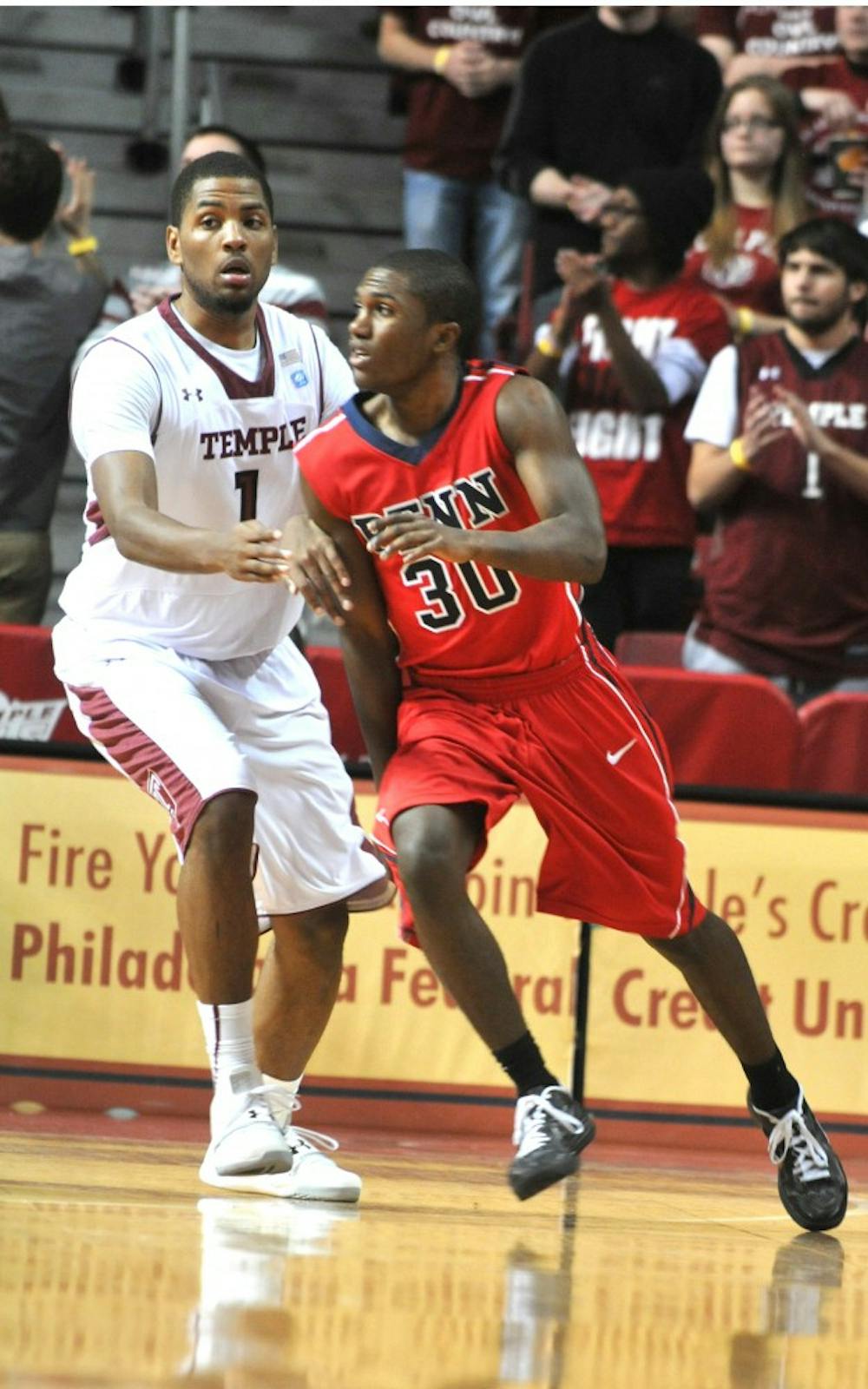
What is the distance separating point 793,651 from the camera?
6.61 metres

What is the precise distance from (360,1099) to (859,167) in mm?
4578

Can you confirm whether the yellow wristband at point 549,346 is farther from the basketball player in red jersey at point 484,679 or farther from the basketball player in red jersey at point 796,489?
the basketball player in red jersey at point 484,679

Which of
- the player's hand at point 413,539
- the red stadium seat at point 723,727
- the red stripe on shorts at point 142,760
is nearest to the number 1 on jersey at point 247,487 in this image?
the red stripe on shorts at point 142,760

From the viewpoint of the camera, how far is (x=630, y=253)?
23.8ft

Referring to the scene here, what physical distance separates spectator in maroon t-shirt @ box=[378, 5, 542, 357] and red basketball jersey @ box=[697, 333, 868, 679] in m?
2.16

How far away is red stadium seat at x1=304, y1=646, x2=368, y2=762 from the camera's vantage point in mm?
6188

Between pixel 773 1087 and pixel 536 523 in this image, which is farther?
pixel 773 1087

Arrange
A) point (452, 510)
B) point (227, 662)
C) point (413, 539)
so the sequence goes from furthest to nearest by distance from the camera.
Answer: point (227, 662) → point (452, 510) → point (413, 539)

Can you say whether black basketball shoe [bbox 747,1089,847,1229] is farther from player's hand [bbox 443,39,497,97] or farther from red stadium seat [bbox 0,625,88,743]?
player's hand [bbox 443,39,497,97]

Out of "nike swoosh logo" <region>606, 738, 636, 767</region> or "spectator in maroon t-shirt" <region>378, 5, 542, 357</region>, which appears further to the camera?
"spectator in maroon t-shirt" <region>378, 5, 542, 357</region>

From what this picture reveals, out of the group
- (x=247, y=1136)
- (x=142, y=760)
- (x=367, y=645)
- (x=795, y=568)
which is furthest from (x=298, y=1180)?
(x=795, y=568)

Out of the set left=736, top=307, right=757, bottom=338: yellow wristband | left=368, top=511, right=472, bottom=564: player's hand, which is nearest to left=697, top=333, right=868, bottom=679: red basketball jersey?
left=736, top=307, right=757, bottom=338: yellow wristband

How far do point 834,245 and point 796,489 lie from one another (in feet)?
2.71

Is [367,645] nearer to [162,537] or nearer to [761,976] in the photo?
[162,537]
